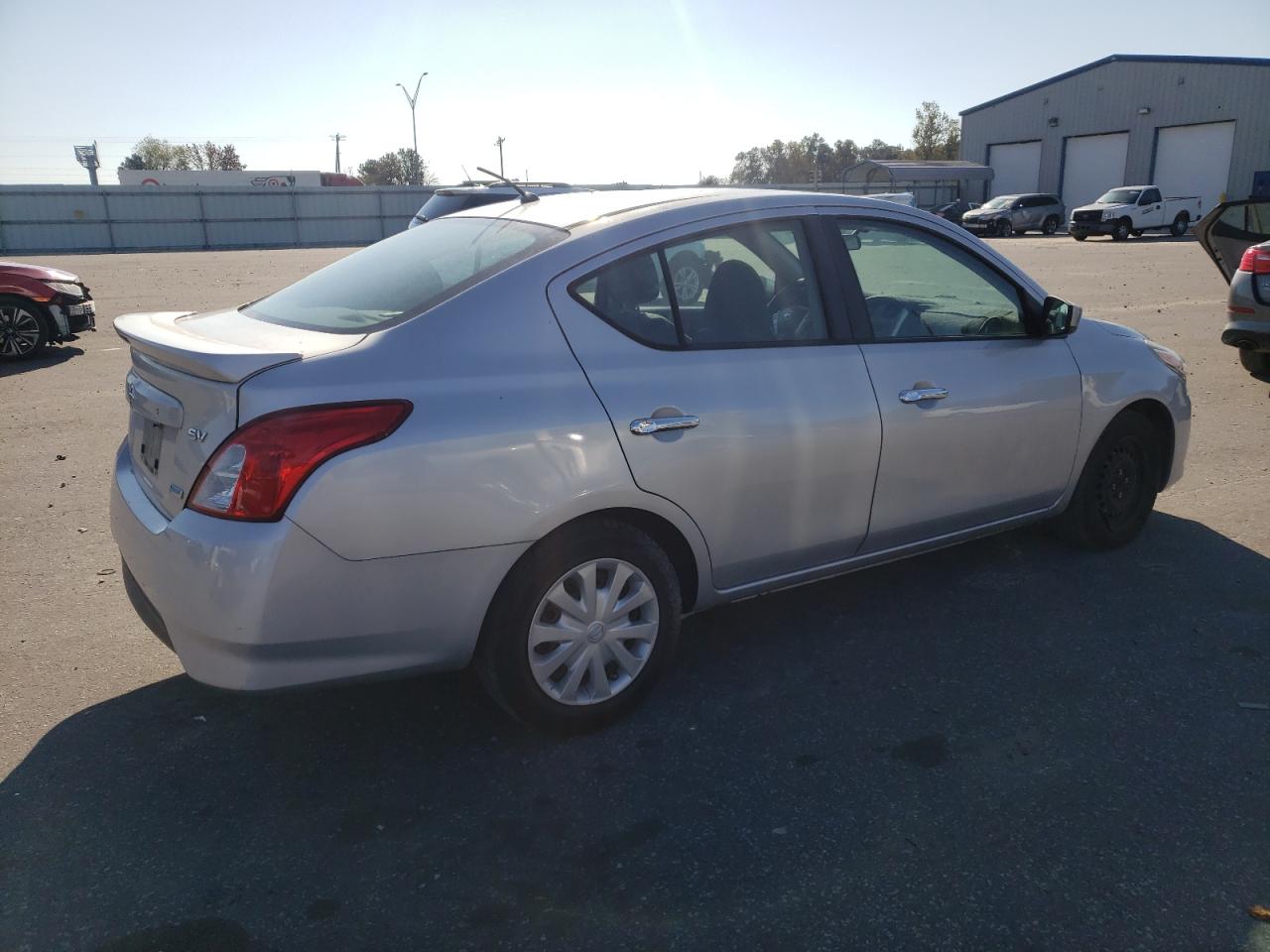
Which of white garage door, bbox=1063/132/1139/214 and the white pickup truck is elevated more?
white garage door, bbox=1063/132/1139/214

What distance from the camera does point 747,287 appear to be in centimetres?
360

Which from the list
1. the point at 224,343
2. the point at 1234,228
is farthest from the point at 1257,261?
the point at 224,343

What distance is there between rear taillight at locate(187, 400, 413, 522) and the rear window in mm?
425

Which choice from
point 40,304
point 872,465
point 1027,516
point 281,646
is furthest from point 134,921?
point 40,304

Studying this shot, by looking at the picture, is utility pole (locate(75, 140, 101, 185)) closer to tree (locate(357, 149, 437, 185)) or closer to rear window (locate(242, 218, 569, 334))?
tree (locate(357, 149, 437, 185))

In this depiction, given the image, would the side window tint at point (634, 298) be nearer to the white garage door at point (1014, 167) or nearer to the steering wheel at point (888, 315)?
the steering wheel at point (888, 315)

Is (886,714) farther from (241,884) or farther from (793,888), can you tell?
(241,884)

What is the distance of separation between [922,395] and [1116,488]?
1.59 metres

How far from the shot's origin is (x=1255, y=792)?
9.60 ft

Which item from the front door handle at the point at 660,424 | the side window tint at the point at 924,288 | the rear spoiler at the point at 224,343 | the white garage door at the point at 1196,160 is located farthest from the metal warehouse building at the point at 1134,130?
the rear spoiler at the point at 224,343

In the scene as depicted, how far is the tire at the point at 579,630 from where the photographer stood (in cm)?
299

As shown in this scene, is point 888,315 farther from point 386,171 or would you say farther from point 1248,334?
point 386,171

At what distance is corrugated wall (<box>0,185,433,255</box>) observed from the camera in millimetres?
40969

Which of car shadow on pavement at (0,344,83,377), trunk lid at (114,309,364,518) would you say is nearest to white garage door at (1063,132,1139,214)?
car shadow on pavement at (0,344,83,377)
